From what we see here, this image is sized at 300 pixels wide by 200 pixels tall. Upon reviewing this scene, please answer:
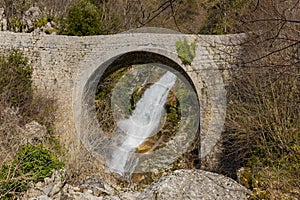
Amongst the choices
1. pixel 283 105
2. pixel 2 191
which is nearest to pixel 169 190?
pixel 2 191

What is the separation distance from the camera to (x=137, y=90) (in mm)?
10938

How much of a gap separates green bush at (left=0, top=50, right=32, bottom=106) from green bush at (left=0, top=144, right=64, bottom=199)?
11.5 feet

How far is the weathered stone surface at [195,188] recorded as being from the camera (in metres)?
3.08

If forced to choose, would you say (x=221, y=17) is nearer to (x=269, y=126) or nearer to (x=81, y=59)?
(x=81, y=59)

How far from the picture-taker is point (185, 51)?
7457 mm

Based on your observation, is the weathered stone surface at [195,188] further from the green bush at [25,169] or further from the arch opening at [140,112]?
the arch opening at [140,112]

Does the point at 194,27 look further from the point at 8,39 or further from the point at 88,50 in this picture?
the point at 8,39

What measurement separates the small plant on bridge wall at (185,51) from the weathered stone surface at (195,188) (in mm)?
4405

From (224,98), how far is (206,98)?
0.74 metres

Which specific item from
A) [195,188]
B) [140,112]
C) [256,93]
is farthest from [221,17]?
[195,188]

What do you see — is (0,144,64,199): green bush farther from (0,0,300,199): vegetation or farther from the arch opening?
the arch opening

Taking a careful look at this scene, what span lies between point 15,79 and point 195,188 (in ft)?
20.2

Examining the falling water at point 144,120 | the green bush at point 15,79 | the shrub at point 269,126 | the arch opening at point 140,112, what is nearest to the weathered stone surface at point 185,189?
the shrub at point 269,126

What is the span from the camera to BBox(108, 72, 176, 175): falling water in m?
9.00
